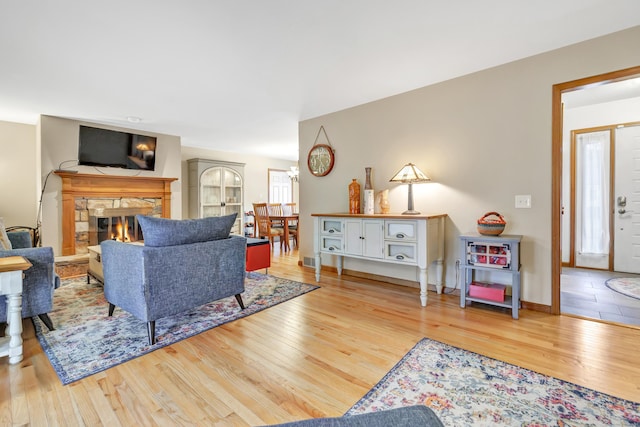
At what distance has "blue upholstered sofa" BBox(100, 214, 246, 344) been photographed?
214cm

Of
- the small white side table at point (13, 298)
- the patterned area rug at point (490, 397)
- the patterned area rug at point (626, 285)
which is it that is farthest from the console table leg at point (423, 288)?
the small white side table at point (13, 298)

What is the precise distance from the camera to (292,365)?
1.88m

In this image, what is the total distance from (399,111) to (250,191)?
17.6 ft

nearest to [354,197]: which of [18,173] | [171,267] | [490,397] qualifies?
[171,267]

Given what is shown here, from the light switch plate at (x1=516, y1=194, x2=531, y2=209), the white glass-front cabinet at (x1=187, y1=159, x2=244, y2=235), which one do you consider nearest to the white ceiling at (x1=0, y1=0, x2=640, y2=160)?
the light switch plate at (x1=516, y1=194, x2=531, y2=209)

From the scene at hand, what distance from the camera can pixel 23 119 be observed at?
455 cm

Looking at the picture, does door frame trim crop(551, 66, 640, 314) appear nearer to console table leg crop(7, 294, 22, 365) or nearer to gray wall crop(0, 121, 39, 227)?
console table leg crop(7, 294, 22, 365)

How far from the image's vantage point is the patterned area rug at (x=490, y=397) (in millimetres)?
1407

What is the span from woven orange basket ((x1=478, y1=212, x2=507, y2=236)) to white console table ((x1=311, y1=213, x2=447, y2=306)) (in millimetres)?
418

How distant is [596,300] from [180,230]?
3.96 meters

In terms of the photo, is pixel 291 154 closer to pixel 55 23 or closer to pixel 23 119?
pixel 23 119

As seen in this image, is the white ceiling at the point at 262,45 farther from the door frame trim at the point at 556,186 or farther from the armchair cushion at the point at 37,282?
the armchair cushion at the point at 37,282

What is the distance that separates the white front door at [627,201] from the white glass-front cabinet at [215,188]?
6.78 meters

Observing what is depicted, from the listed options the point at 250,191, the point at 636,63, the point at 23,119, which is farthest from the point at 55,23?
the point at 250,191
